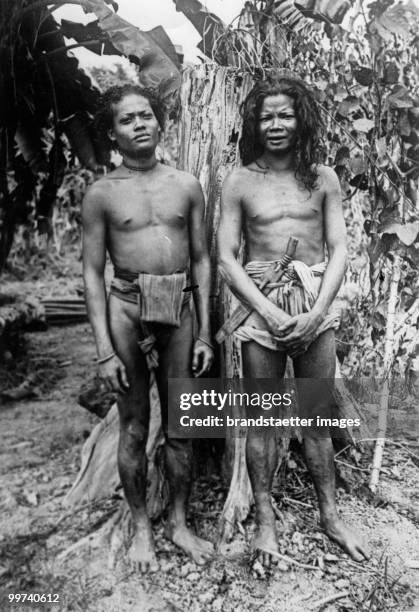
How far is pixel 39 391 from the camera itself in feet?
13.9

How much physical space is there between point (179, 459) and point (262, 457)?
33 centimetres

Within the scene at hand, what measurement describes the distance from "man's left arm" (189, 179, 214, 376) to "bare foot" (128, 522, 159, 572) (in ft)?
2.12

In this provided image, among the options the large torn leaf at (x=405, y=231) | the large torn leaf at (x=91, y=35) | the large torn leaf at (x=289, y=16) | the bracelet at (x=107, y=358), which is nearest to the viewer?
the bracelet at (x=107, y=358)

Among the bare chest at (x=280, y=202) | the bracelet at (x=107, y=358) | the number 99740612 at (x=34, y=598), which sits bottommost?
the number 99740612 at (x=34, y=598)

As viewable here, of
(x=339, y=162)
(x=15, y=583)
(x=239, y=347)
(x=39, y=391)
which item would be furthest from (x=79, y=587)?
(x=39, y=391)

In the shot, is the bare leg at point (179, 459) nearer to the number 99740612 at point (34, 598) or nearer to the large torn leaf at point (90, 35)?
the number 99740612 at point (34, 598)

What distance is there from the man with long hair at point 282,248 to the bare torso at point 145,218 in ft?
A: 0.57

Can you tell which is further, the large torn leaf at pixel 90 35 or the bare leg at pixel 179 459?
the large torn leaf at pixel 90 35

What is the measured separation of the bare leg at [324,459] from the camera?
2.10 m

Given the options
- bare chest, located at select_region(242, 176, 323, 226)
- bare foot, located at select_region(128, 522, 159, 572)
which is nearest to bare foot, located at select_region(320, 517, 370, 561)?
bare foot, located at select_region(128, 522, 159, 572)

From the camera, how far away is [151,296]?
209 cm

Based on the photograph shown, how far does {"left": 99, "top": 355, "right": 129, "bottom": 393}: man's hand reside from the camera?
2.11 metres

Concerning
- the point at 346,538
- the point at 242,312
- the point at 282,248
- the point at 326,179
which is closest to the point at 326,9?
the point at 326,179

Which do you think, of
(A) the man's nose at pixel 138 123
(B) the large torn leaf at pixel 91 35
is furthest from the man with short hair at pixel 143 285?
(B) the large torn leaf at pixel 91 35
